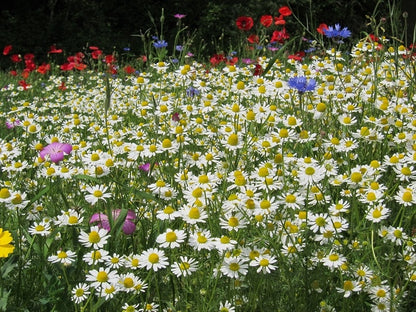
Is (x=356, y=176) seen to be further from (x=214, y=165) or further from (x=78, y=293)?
(x=78, y=293)

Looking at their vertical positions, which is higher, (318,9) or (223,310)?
(223,310)

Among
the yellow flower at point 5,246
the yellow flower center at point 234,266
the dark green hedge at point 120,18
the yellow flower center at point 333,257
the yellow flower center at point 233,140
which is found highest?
the yellow flower at point 5,246

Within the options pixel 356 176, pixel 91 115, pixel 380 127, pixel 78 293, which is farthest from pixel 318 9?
pixel 78 293

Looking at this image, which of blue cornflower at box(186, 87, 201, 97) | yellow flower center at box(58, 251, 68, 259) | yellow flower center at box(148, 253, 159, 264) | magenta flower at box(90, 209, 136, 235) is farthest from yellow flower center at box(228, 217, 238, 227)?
blue cornflower at box(186, 87, 201, 97)

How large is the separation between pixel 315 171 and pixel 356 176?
0.14 m

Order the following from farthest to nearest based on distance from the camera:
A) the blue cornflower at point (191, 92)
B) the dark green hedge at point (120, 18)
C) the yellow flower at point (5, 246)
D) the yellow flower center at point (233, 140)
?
the dark green hedge at point (120, 18) → the blue cornflower at point (191, 92) → the yellow flower center at point (233, 140) → the yellow flower at point (5, 246)

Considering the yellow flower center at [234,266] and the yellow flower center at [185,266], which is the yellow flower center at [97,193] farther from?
the yellow flower center at [234,266]

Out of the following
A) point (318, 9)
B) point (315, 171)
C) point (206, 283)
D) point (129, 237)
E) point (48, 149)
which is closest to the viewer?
point (206, 283)

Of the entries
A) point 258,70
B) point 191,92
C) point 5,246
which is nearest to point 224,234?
point 5,246

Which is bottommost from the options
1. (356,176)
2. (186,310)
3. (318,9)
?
(318,9)

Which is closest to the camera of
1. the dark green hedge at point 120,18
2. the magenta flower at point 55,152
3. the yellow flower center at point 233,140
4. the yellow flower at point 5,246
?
the yellow flower at point 5,246

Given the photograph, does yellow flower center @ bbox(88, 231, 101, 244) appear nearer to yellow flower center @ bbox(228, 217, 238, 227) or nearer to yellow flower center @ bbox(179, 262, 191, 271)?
yellow flower center @ bbox(179, 262, 191, 271)

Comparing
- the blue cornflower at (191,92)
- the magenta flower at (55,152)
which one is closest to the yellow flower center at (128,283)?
the magenta flower at (55,152)

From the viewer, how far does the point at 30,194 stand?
206 centimetres
